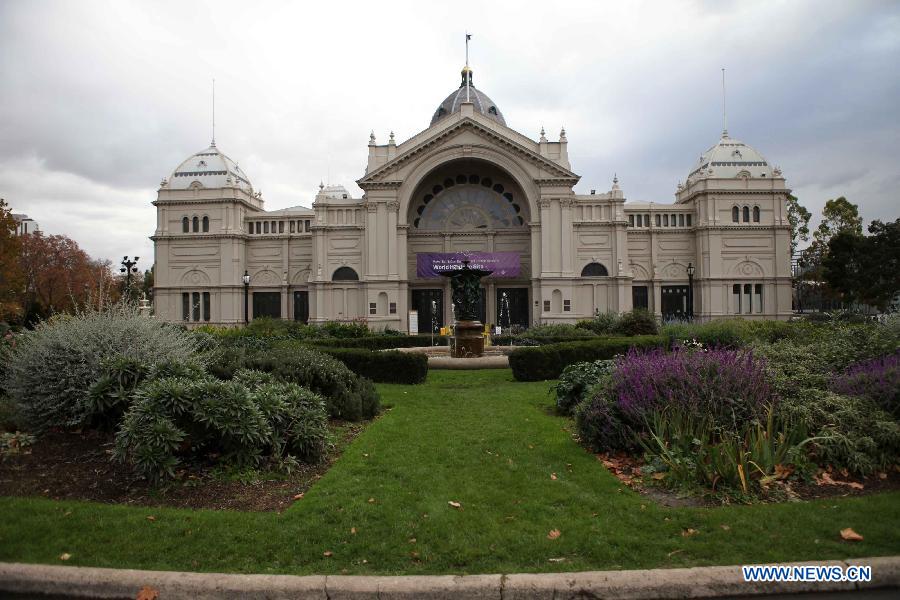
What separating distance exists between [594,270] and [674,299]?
7989 millimetres

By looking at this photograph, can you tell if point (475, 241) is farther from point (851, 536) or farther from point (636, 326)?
point (851, 536)

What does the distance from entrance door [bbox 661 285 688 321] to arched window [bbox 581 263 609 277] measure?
248 inches

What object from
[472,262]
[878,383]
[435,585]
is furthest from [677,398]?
[472,262]

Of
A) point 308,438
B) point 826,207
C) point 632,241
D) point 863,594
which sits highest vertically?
point 826,207

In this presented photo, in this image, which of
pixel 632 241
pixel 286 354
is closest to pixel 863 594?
pixel 286 354

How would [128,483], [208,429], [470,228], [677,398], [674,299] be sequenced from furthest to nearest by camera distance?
1. [674,299]
2. [470,228]
3. [677,398]
4. [208,429]
5. [128,483]

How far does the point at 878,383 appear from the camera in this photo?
27.0ft

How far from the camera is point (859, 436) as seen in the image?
7.38m

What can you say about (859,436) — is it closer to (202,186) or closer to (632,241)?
(632,241)

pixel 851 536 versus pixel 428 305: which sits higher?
pixel 428 305

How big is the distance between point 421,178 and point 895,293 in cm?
3535

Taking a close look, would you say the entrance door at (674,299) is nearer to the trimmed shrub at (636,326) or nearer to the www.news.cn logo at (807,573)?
the trimmed shrub at (636,326)

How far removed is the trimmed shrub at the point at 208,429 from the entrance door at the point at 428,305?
3614 cm

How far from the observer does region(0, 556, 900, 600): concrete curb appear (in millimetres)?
4387
